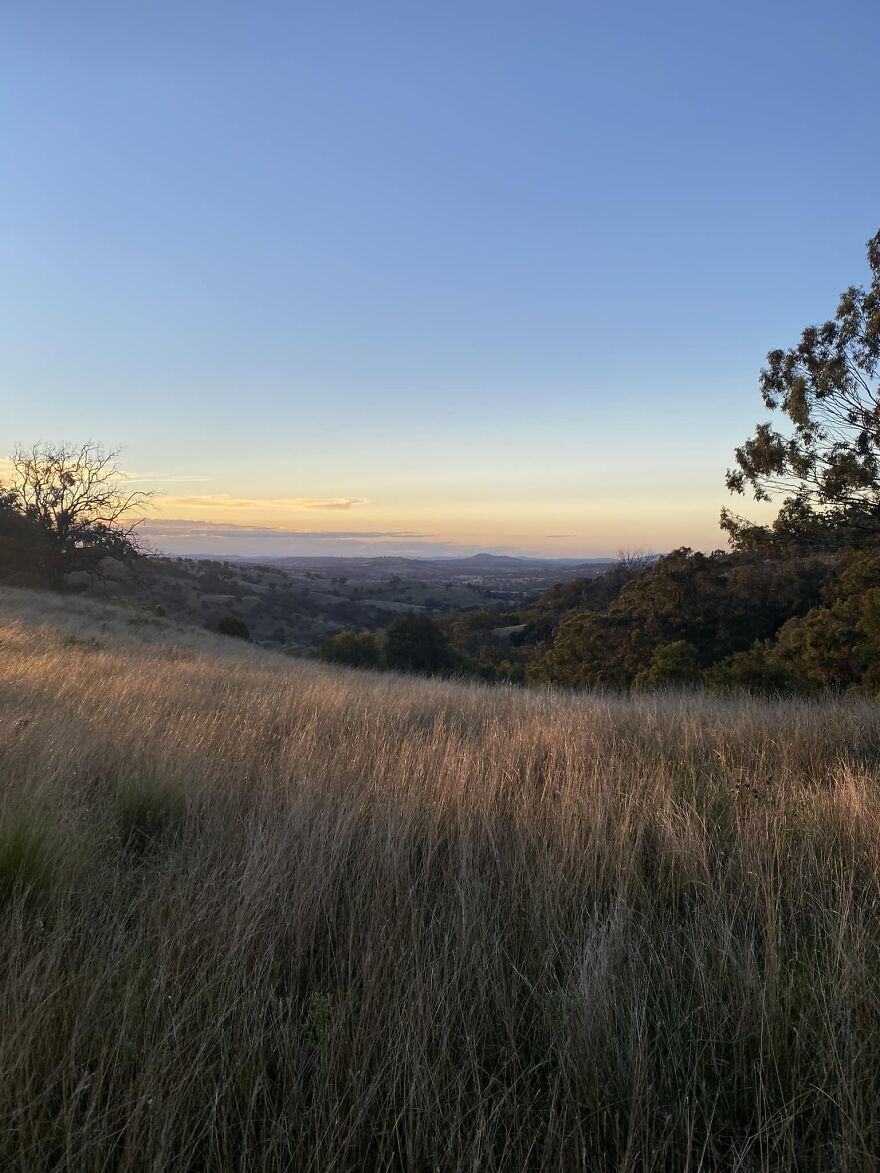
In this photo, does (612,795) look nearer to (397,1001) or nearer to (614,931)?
(614,931)

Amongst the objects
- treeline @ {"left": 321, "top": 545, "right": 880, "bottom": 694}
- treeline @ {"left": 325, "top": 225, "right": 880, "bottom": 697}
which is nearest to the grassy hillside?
treeline @ {"left": 321, "top": 545, "right": 880, "bottom": 694}

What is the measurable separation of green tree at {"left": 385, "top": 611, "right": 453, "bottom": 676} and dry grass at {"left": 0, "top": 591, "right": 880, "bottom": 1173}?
82.0ft

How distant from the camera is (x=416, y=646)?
2927 cm

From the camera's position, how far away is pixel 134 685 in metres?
7.26

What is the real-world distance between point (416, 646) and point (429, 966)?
27.3 meters

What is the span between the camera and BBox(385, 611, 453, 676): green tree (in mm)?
29219

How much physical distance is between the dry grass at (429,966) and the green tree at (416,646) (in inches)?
984

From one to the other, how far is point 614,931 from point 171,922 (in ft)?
5.07

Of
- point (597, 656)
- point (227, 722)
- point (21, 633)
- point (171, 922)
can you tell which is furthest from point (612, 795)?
point (597, 656)

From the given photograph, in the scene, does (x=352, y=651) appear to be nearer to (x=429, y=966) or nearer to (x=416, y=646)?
(x=416, y=646)

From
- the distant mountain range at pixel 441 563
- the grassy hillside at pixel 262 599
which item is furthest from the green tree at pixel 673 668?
the distant mountain range at pixel 441 563

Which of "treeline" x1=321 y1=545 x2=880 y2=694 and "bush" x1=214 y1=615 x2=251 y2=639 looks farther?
"bush" x1=214 y1=615 x2=251 y2=639

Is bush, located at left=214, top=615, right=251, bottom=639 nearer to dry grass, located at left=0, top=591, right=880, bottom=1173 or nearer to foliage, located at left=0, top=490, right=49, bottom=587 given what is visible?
foliage, located at left=0, top=490, right=49, bottom=587

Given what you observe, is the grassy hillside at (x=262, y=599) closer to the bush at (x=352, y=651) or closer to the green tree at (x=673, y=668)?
the bush at (x=352, y=651)
